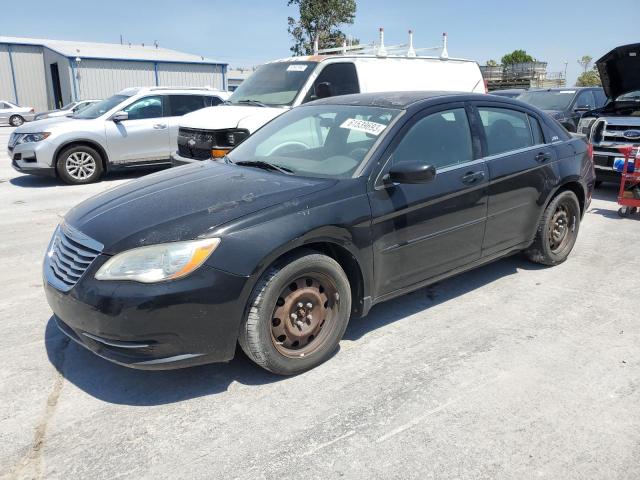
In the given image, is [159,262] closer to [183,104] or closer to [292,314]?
[292,314]

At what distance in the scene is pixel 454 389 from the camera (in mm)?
3119

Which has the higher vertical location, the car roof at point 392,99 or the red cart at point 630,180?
the car roof at point 392,99

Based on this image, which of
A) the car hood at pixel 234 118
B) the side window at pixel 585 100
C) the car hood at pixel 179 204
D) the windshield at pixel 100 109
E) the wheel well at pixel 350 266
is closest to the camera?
the car hood at pixel 179 204

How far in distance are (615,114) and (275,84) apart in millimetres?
5589

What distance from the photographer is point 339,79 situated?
8266 millimetres

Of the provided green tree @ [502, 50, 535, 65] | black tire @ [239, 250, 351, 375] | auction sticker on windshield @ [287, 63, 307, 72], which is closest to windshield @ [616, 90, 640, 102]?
auction sticker on windshield @ [287, 63, 307, 72]

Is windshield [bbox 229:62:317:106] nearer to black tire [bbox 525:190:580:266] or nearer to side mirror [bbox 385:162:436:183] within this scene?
black tire [bbox 525:190:580:266]

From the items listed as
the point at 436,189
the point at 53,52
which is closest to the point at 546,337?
the point at 436,189

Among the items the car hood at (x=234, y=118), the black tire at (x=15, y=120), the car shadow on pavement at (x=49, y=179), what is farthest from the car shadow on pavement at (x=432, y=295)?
the black tire at (x=15, y=120)

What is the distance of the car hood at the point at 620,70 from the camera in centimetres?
816

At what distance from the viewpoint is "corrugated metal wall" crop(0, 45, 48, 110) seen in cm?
3609

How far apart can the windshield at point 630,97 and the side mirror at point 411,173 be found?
7.36m

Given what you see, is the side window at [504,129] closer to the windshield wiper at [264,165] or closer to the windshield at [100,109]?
the windshield wiper at [264,165]

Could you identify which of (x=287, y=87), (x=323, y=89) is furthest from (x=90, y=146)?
(x=323, y=89)
